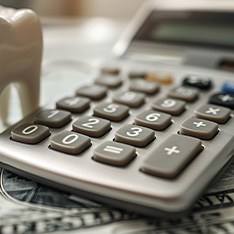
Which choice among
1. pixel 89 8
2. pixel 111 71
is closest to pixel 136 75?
pixel 111 71

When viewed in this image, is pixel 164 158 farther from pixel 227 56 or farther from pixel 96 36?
pixel 96 36

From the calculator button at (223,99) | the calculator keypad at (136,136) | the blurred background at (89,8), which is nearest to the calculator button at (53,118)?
the calculator keypad at (136,136)

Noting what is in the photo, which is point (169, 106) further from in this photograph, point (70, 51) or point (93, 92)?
point (70, 51)

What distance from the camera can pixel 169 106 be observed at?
318 millimetres

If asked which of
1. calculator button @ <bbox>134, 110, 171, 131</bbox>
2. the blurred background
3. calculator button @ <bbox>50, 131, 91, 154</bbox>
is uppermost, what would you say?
calculator button @ <bbox>134, 110, 171, 131</bbox>

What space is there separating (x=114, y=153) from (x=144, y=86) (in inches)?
4.8

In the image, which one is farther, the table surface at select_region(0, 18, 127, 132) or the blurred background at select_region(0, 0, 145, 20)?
the blurred background at select_region(0, 0, 145, 20)

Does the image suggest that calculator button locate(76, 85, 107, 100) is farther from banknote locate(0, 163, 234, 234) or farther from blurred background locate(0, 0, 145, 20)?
blurred background locate(0, 0, 145, 20)

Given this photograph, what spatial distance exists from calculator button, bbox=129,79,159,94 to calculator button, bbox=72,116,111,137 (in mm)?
72

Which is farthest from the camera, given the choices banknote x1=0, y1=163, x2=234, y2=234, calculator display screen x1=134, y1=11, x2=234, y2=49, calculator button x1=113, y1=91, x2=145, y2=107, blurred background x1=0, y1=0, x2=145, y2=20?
blurred background x1=0, y1=0, x2=145, y2=20

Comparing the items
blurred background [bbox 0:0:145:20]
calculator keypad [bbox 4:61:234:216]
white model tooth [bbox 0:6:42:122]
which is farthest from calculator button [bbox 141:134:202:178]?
blurred background [bbox 0:0:145:20]

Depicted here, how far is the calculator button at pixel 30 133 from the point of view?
272 millimetres

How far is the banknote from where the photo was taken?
23cm

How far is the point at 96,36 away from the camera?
0.61 metres
